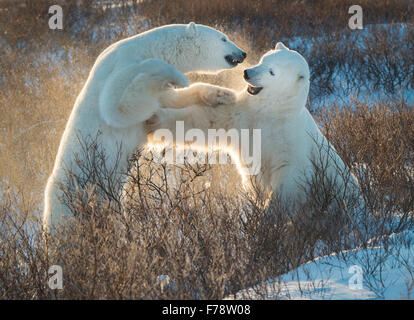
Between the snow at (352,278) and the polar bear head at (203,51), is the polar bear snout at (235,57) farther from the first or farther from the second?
the snow at (352,278)

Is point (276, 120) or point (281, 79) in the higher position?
point (281, 79)

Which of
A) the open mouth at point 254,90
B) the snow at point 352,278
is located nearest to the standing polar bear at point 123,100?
the open mouth at point 254,90

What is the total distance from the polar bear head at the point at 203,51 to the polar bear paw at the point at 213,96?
0.82ft

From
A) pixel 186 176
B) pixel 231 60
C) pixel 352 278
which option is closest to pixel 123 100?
pixel 231 60

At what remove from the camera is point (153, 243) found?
2.28 m

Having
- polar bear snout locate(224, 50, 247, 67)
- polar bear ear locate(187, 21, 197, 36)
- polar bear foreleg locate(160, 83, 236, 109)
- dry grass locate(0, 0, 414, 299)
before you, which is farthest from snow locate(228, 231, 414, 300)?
polar bear ear locate(187, 21, 197, 36)

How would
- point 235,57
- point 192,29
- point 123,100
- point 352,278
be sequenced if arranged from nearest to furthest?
point 352,278 < point 123,100 < point 192,29 < point 235,57

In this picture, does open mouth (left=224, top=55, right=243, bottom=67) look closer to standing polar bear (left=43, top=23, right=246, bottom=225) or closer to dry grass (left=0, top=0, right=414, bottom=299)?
standing polar bear (left=43, top=23, right=246, bottom=225)

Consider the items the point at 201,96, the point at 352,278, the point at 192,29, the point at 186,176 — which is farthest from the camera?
the point at 186,176

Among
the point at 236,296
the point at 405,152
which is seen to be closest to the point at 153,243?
the point at 236,296

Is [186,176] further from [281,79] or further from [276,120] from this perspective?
[281,79]

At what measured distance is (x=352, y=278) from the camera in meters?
2.04

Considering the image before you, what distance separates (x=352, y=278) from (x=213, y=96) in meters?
1.34

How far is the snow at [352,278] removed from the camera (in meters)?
1.90
